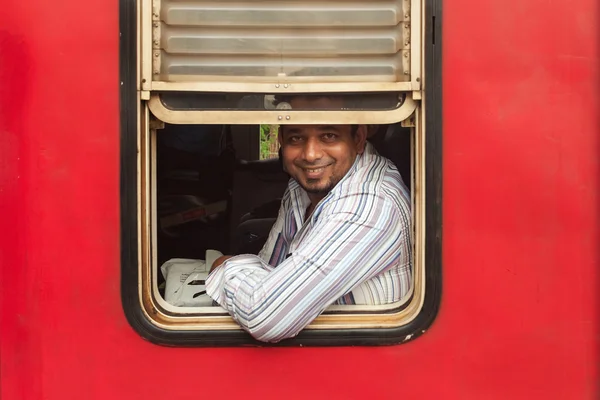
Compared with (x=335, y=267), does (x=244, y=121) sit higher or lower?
higher

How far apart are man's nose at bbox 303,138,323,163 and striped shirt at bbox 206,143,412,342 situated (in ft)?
0.34

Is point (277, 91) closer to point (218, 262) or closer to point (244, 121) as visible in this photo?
point (244, 121)

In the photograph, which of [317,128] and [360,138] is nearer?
[317,128]

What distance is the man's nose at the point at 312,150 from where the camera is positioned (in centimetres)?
196

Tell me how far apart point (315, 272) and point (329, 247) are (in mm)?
76

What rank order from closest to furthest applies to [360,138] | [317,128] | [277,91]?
[277,91] → [317,128] → [360,138]

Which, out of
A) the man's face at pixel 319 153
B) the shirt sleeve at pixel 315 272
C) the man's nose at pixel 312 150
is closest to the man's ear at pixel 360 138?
the man's face at pixel 319 153

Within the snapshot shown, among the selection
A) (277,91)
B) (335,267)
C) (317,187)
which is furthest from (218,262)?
(277,91)

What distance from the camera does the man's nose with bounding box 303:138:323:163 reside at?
196 centimetres

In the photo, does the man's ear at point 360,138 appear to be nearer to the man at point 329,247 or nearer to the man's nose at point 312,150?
the man at point 329,247

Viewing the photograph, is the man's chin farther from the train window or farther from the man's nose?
the train window
